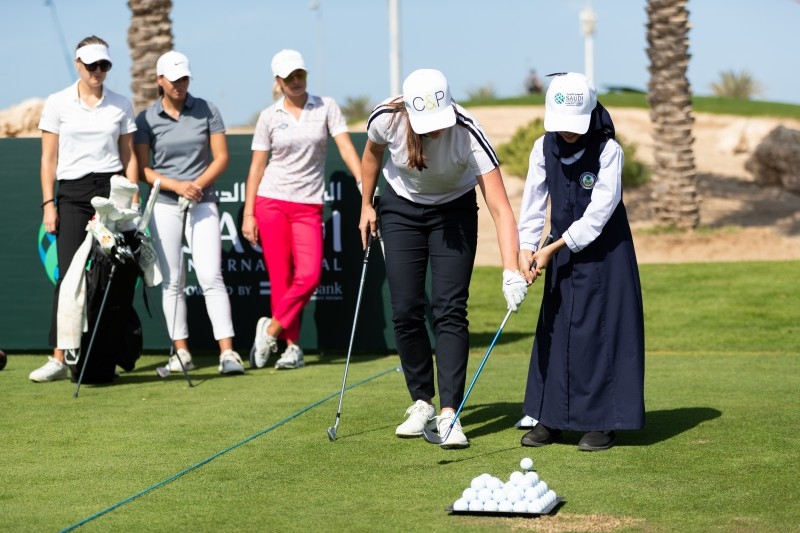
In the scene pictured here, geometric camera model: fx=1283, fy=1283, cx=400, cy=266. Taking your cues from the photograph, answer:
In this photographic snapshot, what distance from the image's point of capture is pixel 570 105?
6.01 meters

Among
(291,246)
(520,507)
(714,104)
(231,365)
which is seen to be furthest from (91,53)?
(714,104)

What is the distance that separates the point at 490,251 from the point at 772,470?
13620 millimetres

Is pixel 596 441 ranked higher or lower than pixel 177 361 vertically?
higher

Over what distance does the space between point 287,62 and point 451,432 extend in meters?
3.73

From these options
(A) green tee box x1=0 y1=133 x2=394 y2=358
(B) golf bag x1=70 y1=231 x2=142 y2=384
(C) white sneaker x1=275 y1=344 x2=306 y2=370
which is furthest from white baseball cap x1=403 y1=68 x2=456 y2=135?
(A) green tee box x1=0 y1=133 x2=394 y2=358

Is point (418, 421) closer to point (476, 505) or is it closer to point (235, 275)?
point (476, 505)

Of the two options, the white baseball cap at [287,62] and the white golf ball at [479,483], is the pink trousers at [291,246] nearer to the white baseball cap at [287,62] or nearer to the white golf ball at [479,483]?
the white baseball cap at [287,62]

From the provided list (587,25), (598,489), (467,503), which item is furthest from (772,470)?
(587,25)

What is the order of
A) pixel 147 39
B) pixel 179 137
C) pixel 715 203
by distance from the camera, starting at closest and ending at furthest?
1. pixel 179 137
2. pixel 147 39
3. pixel 715 203

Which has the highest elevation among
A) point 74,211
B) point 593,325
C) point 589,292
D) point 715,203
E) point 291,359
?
point 74,211

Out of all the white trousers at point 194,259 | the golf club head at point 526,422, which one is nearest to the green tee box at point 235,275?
the white trousers at point 194,259

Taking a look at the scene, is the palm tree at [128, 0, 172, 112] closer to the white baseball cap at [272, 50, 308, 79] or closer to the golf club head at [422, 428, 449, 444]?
the white baseball cap at [272, 50, 308, 79]

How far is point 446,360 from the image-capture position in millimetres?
6590

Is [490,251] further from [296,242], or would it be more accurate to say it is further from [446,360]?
[446,360]
